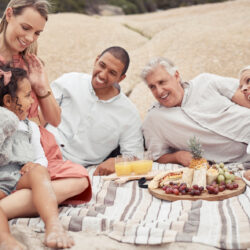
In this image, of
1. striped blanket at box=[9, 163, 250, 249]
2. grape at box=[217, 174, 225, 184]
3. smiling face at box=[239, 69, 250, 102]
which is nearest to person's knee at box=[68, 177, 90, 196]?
striped blanket at box=[9, 163, 250, 249]

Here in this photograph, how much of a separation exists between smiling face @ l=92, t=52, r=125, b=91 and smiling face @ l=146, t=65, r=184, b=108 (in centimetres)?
27

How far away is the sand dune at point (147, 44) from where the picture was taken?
7527 millimetres

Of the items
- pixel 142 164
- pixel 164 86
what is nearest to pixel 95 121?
pixel 164 86

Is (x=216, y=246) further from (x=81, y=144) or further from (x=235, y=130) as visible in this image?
(x=81, y=144)

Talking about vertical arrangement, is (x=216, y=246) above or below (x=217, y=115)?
below

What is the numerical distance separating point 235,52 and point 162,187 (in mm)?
5273

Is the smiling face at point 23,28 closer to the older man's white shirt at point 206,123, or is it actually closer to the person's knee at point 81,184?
the person's knee at point 81,184

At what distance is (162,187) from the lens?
2.99 m

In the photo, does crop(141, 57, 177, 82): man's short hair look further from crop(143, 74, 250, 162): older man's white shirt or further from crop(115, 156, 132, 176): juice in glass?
crop(115, 156, 132, 176): juice in glass

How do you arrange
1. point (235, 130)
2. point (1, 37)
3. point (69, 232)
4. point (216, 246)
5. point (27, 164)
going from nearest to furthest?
point (216, 246) < point (69, 232) < point (27, 164) < point (1, 37) < point (235, 130)

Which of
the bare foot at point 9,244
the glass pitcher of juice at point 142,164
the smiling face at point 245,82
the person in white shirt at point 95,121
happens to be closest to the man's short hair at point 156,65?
the person in white shirt at point 95,121

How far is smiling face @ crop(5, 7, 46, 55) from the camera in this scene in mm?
2936

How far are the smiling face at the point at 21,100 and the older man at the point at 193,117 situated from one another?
141 cm

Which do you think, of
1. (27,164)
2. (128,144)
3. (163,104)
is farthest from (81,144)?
(27,164)
